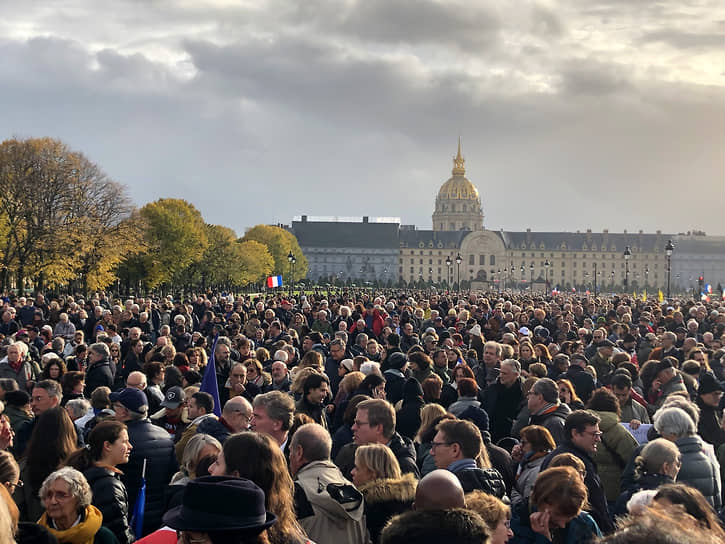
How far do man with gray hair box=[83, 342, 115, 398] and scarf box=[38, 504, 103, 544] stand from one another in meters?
6.14

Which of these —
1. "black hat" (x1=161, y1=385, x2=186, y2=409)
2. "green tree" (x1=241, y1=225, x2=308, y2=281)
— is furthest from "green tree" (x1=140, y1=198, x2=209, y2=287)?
"black hat" (x1=161, y1=385, x2=186, y2=409)

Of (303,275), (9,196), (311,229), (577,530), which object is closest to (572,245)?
(311,229)

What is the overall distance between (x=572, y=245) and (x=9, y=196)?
140846mm

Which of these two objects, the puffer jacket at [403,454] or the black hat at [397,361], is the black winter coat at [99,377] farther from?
the puffer jacket at [403,454]

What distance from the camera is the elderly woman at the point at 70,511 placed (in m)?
4.64

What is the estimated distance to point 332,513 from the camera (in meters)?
4.71

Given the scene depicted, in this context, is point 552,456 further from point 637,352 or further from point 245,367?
point 637,352

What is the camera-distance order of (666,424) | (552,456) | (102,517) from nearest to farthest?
(102,517)
(552,456)
(666,424)

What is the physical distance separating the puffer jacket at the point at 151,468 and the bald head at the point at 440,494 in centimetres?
280

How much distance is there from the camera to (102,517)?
5.04m

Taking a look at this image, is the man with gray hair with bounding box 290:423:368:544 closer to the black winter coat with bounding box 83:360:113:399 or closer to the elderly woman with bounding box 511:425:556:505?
the elderly woman with bounding box 511:425:556:505

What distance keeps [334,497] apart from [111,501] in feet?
4.85

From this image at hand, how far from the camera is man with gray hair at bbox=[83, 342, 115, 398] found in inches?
425

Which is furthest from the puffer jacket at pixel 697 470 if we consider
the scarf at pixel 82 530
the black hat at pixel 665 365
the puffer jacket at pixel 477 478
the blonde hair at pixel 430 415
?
the scarf at pixel 82 530
